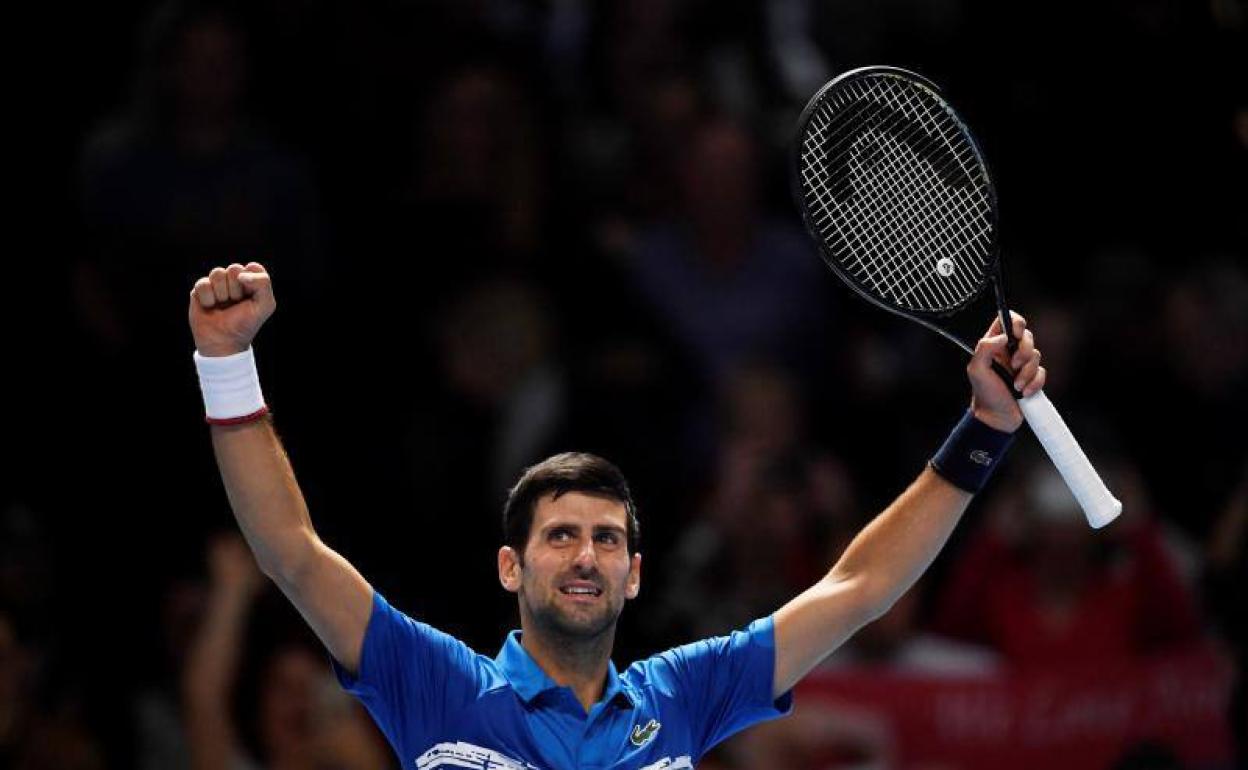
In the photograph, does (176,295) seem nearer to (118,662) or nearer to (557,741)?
(118,662)

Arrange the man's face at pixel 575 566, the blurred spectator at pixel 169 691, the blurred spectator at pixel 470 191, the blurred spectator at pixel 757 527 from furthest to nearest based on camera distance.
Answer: the blurred spectator at pixel 470 191 < the blurred spectator at pixel 757 527 < the blurred spectator at pixel 169 691 < the man's face at pixel 575 566

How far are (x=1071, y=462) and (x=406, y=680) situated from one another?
177cm

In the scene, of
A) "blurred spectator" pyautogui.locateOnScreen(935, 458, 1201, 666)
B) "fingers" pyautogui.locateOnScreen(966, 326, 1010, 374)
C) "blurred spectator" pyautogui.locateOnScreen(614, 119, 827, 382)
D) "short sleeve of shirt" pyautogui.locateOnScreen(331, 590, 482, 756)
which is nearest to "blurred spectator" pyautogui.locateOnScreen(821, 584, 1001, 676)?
"blurred spectator" pyautogui.locateOnScreen(935, 458, 1201, 666)

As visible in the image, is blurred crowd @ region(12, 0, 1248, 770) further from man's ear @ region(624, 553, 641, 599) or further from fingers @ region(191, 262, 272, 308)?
fingers @ region(191, 262, 272, 308)

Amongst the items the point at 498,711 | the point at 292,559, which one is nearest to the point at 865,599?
the point at 498,711

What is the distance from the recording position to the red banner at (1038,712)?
9.58 meters

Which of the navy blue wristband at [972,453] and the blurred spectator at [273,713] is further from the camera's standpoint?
the blurred spectator at [273,713]

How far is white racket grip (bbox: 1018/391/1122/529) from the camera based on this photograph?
594 centimetres

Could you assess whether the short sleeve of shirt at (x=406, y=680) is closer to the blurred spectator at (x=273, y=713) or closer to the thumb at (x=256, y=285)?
the thumb at (x=256, y=285)

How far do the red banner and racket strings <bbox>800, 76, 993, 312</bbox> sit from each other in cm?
338

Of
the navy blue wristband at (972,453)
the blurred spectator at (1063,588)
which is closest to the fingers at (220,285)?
the navy blue wristband at (972,453)

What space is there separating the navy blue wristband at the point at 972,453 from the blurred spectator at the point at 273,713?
337 cm

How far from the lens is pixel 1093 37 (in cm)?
1234

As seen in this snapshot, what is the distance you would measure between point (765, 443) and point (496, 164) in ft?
6.05
